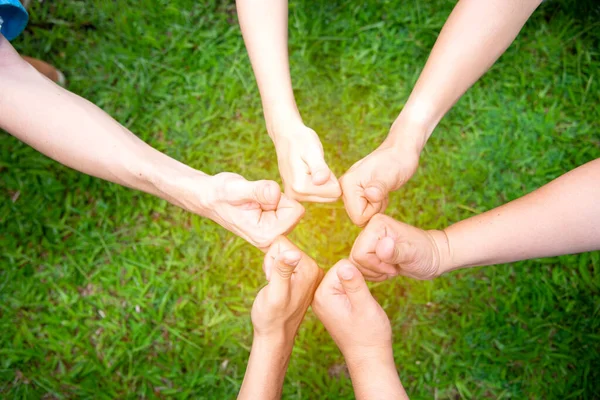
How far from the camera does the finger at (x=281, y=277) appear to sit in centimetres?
165

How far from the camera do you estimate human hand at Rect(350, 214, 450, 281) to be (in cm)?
170

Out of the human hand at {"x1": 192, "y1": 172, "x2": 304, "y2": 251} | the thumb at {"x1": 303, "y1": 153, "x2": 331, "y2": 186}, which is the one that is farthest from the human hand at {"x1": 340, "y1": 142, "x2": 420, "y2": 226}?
the human hand at {"x1": 192, "y1": 172, "x2": 304, "y2": 251}

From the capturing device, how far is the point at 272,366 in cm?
181

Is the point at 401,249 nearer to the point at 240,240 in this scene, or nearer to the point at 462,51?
the point at 462,51

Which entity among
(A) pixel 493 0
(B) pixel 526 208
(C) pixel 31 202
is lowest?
(C) pixel 31 202

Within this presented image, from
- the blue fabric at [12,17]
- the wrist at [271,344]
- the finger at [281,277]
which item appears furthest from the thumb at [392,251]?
the blue fabric at [12,17]

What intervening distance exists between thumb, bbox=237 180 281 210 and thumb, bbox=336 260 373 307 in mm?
357

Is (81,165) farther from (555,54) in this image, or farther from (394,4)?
(555,54)

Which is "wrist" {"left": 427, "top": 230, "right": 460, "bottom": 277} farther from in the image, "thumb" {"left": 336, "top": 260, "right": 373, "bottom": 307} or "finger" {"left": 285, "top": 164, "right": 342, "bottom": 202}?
"finger" {"left": 285, "top": 164, "right": 342, "bottom": 202}

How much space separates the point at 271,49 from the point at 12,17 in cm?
96

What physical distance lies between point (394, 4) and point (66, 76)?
1.86 meters

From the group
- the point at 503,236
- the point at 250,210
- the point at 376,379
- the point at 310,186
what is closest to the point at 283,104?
the point at 310,186

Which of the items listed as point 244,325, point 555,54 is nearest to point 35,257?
point 244,325

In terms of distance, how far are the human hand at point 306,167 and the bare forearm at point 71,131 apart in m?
0.43
